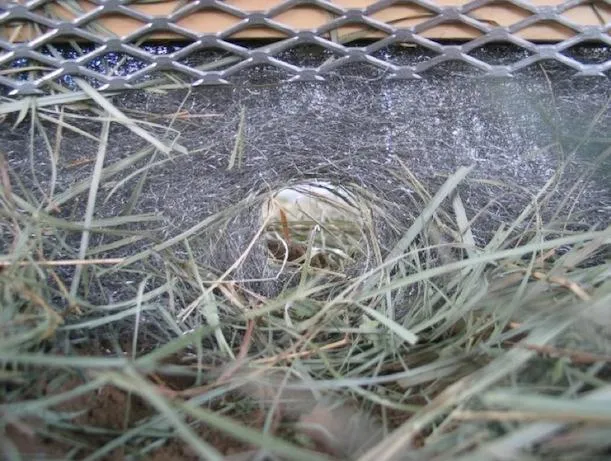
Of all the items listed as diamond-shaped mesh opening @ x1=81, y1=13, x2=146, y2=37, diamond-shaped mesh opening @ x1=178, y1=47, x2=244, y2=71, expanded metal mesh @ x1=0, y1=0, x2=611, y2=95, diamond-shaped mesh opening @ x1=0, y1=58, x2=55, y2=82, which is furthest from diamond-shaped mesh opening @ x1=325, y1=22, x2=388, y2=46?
diamond-shaped mesh opening @ x1=0, y1=58, x2=55, y2=82

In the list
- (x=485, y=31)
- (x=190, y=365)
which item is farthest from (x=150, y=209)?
(x=485, y=31)

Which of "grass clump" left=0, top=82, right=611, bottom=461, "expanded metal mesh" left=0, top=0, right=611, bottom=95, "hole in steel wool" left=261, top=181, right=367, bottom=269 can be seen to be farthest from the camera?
"hole in steel wool" left=261, top=181, right=367, bottom=269

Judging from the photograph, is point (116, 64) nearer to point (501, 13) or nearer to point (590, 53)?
point (501, 13)

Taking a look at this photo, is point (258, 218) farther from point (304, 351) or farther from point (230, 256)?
point (304, 351)

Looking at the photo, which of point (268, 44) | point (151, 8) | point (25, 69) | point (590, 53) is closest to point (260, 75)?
point (268, 44)

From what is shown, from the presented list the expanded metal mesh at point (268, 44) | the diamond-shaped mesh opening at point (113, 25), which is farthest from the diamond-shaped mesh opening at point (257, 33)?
the diamond-shaped mesh opening at point (113, 25)

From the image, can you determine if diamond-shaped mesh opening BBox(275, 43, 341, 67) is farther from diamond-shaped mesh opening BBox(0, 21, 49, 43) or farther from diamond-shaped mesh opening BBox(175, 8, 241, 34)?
diamond-shaped mesh opening BBox(0, 21, 49, 43)

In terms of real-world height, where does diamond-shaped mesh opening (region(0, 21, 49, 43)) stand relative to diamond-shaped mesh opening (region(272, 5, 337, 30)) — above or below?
below
